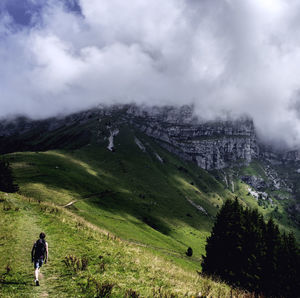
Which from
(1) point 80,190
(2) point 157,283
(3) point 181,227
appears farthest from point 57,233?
→ (3) point 181,227

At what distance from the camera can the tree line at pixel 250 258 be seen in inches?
1638

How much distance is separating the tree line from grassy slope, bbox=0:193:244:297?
2784 cm

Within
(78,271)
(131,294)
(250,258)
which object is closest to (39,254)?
(78,271)

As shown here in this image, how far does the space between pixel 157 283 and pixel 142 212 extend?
124 m

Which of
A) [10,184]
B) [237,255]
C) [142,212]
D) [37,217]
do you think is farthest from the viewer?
[142,212]

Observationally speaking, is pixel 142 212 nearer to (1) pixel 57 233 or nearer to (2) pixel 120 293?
(1) pixel 57 233

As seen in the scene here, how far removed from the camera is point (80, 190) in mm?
117125

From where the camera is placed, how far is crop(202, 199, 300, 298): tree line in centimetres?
4159

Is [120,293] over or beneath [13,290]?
over

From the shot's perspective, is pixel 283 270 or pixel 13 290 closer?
pixel 13 290

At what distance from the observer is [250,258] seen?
42219mm

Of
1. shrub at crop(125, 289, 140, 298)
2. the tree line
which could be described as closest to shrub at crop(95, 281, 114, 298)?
shrub at crop(125, 289, 140, 298)

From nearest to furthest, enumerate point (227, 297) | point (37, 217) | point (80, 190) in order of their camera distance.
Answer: point (227, 297) → point (37, 217) → point (80, 190)

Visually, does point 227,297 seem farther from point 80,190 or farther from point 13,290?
point 80,190
